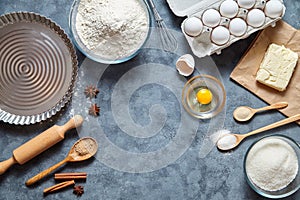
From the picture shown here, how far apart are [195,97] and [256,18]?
37 centimetres

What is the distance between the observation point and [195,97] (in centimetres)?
198

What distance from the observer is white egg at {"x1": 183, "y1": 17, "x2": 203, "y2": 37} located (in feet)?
6.21

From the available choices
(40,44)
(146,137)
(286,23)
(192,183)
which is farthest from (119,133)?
(286,23)

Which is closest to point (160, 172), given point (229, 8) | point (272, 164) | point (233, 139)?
point (233, 139)

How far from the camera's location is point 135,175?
1937mm

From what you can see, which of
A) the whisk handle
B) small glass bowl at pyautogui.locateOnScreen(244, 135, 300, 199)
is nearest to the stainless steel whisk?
the whisk handle

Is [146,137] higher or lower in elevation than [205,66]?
lower

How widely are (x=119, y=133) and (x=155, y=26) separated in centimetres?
43

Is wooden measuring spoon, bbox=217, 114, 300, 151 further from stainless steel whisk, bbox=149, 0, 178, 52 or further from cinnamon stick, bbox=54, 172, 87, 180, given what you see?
cinnamon stick, bbox=54, 172, 87, 180

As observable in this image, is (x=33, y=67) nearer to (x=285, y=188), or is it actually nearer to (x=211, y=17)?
(x=211, y=17)

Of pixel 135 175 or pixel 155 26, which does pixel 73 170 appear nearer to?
pixel 135 175

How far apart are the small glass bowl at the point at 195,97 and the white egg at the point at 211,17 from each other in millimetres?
201

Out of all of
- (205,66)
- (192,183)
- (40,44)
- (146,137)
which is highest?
(40,44)

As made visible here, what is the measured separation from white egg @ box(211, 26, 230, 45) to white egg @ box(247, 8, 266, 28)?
9 cm
